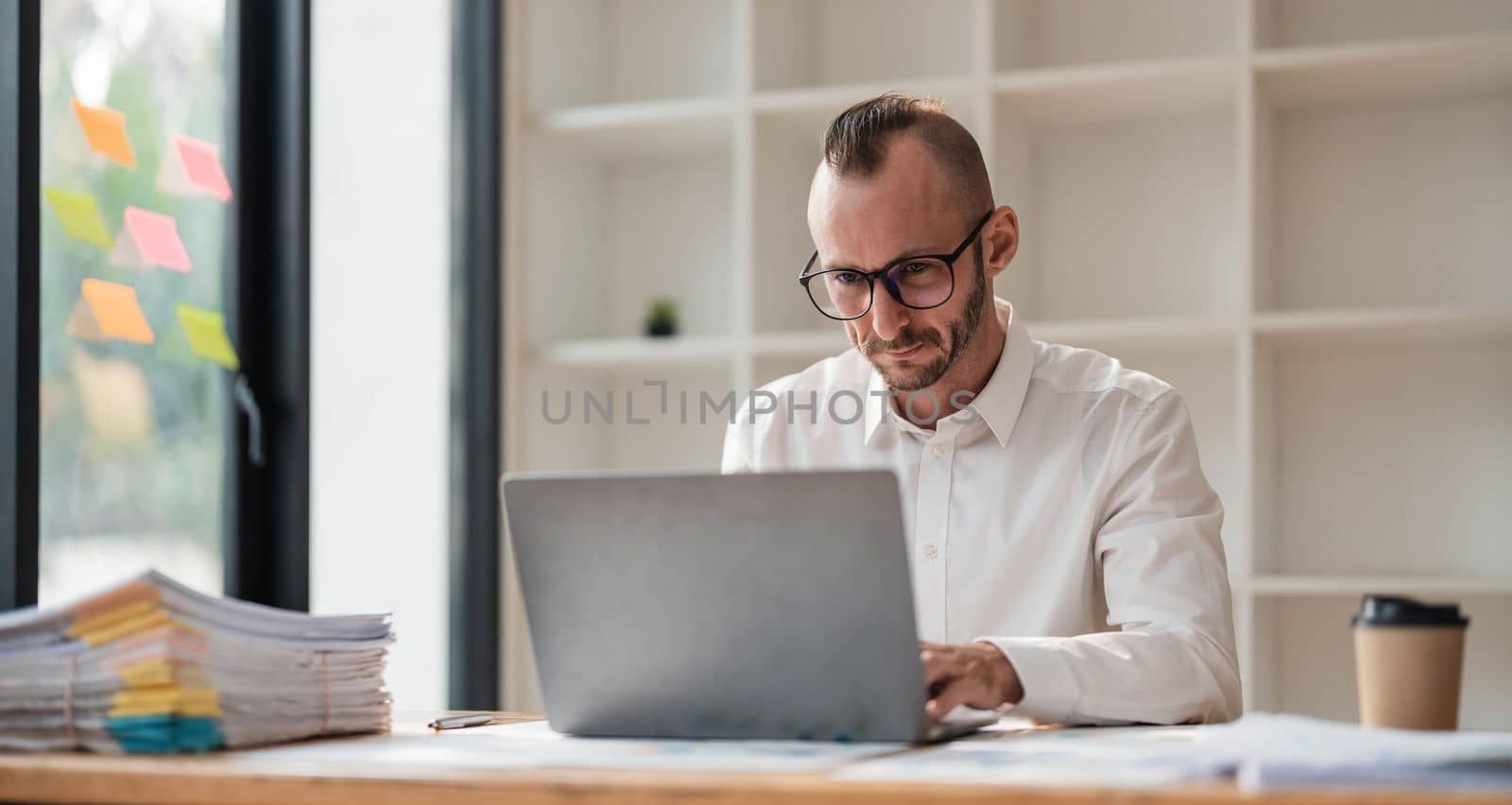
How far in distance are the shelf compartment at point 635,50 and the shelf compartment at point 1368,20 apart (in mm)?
1087

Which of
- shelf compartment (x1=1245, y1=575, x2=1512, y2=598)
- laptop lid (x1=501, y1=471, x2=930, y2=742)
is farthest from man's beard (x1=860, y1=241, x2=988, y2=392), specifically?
shelf compartment (x1=1245, y1=575, x2=1512, y2=598)

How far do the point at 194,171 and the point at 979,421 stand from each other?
1.28 meters

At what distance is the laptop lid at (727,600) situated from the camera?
1167mm

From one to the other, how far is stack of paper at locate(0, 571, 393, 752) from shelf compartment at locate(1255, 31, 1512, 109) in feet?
6.59

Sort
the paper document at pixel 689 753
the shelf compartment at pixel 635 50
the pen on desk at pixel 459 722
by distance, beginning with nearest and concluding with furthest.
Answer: the paper document at pixel 689 753
the pen on desk at pixel 459 722
the shelf compartment at pixel 635 50

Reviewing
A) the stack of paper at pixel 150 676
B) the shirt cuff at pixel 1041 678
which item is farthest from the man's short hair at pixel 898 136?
the stack of paper at pixel 150 676

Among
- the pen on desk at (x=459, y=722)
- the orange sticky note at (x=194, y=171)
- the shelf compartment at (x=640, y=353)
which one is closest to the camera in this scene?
the pen on desk at (x=459, y=722)

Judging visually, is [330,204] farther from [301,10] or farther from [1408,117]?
[1408,117]

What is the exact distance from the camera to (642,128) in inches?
120

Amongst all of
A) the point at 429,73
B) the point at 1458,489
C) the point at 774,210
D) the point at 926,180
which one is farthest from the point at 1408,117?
the point at 429,73

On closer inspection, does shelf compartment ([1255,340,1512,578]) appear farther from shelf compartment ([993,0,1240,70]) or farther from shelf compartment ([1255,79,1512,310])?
shelf compartment ([993,0,1240,70])

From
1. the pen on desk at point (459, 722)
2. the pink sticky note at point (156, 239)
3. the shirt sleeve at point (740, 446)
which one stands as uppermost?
the pink sticky note at point (156, 239)

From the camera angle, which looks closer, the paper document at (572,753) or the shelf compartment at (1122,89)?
the paper document at (572,753)

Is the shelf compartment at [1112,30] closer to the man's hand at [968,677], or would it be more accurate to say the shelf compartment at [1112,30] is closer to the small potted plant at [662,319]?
the small potted plant at [662,319]
